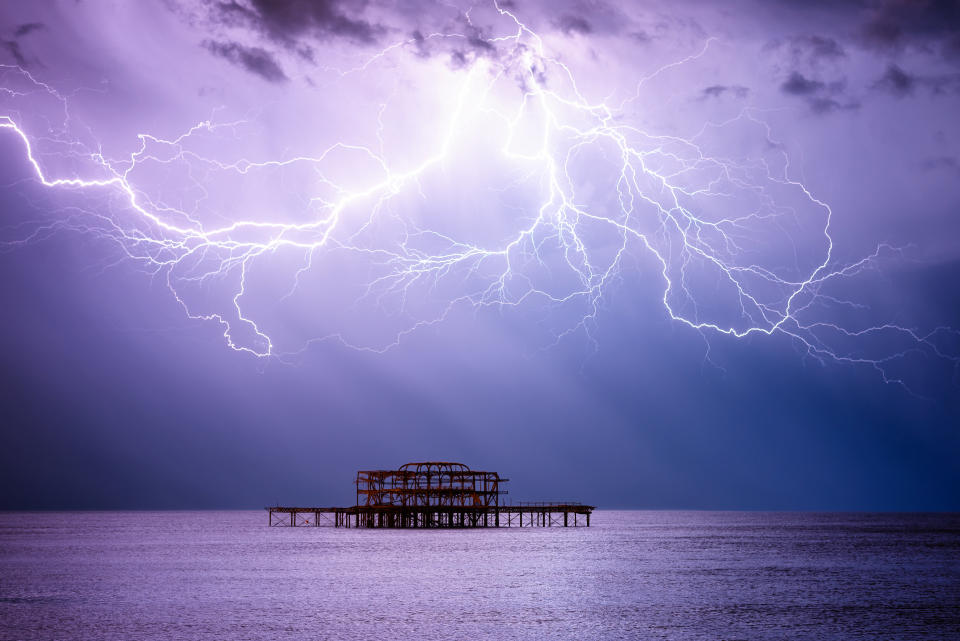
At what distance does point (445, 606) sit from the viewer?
30953mm

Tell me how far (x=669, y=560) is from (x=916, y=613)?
24503 millimetres

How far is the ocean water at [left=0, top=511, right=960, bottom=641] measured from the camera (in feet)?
86.4

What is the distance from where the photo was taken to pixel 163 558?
55.3 metres

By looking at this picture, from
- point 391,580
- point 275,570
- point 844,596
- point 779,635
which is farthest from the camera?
point 275,570

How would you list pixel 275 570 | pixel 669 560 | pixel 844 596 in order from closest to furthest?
pixel 844 596, pixel 275 570, pixel 669 560

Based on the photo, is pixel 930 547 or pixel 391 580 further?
pixel 930 547

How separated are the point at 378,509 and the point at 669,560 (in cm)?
4435

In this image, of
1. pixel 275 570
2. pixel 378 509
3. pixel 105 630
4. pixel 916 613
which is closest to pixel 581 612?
pixel 916 613

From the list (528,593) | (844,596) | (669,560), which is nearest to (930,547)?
(669,560)

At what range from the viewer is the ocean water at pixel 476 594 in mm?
26344

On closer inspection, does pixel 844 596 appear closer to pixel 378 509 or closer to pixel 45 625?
pixel 45 625

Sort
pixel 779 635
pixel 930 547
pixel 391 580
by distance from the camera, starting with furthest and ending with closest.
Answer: pixel 930 547
pixel 391 580
pixel 779 635

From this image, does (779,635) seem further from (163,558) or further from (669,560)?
(163,558)

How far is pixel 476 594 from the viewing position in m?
34.2
